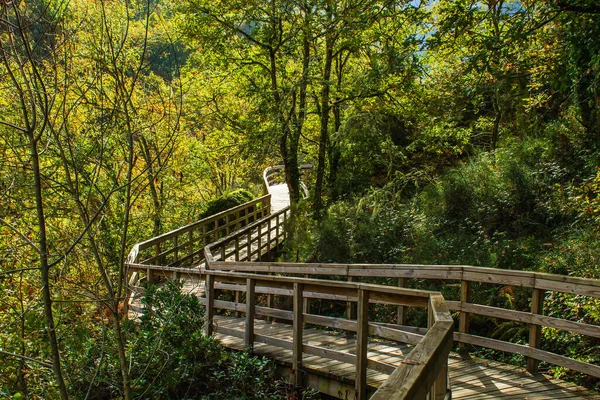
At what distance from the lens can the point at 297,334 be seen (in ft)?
16.1

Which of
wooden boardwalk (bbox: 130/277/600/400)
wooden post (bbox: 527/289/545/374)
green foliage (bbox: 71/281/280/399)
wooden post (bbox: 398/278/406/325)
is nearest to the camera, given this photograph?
wooden boardwalk (bbox: 130/277/600/400)

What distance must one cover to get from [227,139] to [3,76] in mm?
10927

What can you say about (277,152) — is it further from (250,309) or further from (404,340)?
(404,340)

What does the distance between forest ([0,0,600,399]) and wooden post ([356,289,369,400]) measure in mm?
774

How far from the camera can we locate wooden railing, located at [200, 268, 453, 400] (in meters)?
1.95

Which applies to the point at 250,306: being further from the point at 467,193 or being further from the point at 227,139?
the point at 227,139

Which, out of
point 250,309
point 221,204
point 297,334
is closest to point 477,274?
point 297,334

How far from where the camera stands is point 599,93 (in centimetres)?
873

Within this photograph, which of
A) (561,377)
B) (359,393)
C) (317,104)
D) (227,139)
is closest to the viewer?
(359,393)

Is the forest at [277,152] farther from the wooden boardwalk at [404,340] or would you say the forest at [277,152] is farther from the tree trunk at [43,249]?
the wooden boardwalk at [404,340]

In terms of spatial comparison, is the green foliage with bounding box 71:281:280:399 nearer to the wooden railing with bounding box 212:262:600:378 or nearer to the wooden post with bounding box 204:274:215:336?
the wooden post with bounding box 204:274:215:336

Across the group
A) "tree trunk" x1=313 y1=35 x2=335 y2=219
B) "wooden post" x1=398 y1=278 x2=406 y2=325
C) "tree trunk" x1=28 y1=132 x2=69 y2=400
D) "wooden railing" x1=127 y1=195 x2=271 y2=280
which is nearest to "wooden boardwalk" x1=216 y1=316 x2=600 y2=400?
"wooden post" x1=398 y1=278 x2=406 y2=325

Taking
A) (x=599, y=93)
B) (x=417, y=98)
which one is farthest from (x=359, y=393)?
(x=417, y=98)

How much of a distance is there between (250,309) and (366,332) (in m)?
1.90
